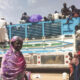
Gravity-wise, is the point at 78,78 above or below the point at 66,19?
below

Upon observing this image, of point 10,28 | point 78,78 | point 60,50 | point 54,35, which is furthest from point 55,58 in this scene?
point 78,78

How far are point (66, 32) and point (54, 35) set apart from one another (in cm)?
53

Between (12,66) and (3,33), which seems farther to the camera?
(3,33)

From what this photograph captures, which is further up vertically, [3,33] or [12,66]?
[3,33]

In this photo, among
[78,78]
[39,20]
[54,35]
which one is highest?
[39,20]

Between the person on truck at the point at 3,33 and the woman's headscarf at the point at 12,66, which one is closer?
the woman's headscarf at the point at 12,66

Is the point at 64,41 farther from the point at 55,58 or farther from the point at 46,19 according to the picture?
the point at 46,19

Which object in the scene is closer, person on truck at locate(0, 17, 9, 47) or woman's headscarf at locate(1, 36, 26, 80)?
woman's headscarf at locate(1, 36, 26, 80)

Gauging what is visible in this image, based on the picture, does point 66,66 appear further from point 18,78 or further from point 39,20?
point 18,78

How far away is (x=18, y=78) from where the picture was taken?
146 inches

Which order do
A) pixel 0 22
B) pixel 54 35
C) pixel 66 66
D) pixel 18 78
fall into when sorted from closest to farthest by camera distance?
pixel 18 78 < pixel 66 66 < pixel 54 35 < pixel 0 22

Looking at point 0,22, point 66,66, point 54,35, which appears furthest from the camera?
point 0,22

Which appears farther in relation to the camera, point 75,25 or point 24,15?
point 24,15

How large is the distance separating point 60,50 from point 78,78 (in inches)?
141
